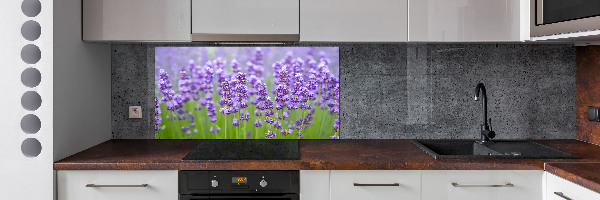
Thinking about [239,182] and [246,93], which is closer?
[239,182]

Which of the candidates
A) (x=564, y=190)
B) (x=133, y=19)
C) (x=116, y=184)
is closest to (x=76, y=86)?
(x=133, y=19)

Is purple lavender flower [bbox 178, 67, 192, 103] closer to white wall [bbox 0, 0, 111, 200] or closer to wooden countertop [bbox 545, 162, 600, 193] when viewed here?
white wall [bbox 0, 0, 111, 200]

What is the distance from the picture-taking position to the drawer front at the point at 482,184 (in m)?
2.15

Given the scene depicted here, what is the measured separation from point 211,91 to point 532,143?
5.56 ft

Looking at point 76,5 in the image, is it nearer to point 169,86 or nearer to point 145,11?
point 145,11

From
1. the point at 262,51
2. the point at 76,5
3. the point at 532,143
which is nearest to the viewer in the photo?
the point at 76,5

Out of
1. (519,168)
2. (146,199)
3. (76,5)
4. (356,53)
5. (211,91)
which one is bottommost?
(146,199)

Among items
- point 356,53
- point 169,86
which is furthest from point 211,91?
point 356,53

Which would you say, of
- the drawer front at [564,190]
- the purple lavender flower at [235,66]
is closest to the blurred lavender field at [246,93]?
the purple lavender flower at [235,66]

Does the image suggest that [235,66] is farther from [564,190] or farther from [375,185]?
[564,190]

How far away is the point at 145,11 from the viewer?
96.3 inches

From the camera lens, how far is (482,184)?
2164 mm

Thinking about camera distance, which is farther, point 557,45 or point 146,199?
point 557,45

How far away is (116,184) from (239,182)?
51 centimetres
